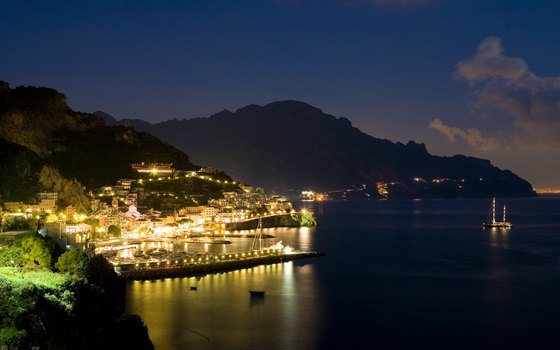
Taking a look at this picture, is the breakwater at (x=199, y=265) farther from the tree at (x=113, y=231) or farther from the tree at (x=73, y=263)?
the tree at (x=113, y=231)

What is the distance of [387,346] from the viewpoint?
2038 cm

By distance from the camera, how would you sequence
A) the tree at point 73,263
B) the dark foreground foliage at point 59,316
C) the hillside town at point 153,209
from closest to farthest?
the dark foreground foliage at point 59,316
the tree at point 73,263
the hillside town at point 153,209

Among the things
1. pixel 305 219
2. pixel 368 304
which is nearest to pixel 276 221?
pixel 305 219

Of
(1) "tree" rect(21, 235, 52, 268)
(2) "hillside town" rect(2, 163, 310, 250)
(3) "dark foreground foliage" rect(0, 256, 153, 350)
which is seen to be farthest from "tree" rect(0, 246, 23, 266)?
(2) "hillside town" rect(2, 163, 310, 250)

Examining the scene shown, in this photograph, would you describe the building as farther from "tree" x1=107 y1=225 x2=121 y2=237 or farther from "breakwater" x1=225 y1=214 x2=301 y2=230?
"tree" x1=107 y1=225 x2=121 y2=237

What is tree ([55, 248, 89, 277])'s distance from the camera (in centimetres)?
1931

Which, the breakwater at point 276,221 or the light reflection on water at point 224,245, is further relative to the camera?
the breakwater at point 276,221

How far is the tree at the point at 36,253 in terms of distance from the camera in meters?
19.8

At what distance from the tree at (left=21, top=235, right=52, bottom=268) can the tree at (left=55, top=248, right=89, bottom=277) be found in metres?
0.39

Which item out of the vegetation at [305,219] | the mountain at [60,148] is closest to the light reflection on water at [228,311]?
the mountain at [60,148]

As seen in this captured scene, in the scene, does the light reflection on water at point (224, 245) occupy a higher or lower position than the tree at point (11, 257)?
lower

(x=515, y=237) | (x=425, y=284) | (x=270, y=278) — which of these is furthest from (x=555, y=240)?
(x=270, y=278)

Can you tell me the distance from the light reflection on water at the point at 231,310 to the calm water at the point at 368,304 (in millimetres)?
43

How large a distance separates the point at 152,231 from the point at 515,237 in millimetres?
33851
